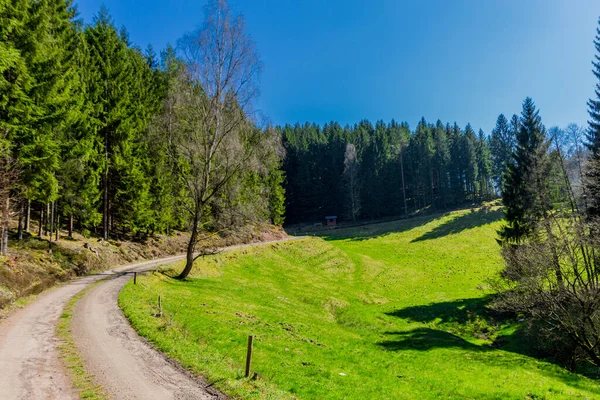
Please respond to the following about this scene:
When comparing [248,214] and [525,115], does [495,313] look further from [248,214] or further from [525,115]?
[248,214]

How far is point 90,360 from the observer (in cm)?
1072

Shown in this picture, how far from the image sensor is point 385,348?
19734 mm

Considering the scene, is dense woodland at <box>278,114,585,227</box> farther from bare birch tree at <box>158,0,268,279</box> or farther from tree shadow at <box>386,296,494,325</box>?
bare birch tree at <box>158,0,268,279</box>

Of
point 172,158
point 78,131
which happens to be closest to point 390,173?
point 172,158

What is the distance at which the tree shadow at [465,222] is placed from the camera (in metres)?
62.4

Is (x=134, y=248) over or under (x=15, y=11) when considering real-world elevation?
under

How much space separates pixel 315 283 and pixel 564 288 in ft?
74.0

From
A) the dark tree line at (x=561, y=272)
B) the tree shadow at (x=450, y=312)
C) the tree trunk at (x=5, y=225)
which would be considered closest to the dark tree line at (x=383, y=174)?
the tree shadow at (x=450, y=312)

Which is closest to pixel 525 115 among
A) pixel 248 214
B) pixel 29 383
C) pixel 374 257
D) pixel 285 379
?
pixel 374 257

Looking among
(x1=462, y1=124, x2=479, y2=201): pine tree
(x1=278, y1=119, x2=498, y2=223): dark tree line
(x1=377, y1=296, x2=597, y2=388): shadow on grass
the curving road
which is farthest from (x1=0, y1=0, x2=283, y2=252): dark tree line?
(x1=462, y1=124, x2=479, y2=201): pine tree

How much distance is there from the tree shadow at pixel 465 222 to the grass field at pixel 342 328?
14.5 metres

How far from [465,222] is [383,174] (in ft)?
103

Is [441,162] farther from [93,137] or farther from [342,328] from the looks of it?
[93,137]

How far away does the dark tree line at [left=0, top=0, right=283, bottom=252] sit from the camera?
20.3 m
